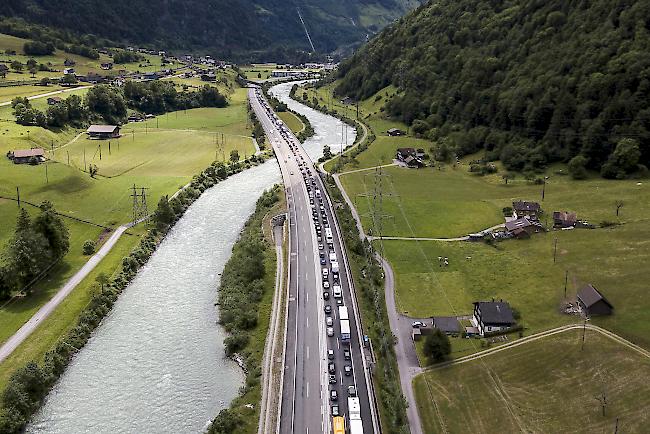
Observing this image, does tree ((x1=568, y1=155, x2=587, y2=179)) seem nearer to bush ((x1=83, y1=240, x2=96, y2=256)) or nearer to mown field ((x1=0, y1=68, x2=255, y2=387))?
mown field ((x1=0, y1=68, x2=255, y2=387))

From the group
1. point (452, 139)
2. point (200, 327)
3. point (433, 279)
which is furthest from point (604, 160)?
point (200, 327)

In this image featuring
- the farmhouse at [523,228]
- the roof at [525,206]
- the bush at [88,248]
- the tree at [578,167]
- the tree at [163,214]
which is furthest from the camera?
the tree at [578,167]

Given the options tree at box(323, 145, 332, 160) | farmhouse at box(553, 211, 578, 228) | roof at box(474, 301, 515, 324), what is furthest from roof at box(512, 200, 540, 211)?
tree at box(323, 145, 332, 160)

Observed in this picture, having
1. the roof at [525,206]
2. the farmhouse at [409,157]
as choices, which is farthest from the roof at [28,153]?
the roof at [525,206]

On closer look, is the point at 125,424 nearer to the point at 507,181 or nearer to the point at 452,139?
the point at 507,181

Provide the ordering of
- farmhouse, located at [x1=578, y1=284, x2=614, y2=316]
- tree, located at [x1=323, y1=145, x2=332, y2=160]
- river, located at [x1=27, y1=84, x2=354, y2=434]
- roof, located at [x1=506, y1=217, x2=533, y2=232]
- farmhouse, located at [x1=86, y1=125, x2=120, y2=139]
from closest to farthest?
1. river, located at [x1=27, y1=84, x2=354, y2=434]
2. farmhouse, located at [x1=578, y1=284, x2=614, y2=316]
3. roof, located at [x1=506, y1=217, x2=533, y2=232]
4. tree, located at [x1=323, y1=145, x2=332, y2=160]
5. farmhouse, located at [x1=86, y1=125, x2=120, y2=139]

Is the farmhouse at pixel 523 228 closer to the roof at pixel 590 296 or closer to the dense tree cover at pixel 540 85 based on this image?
the roof at pixel 590 296
